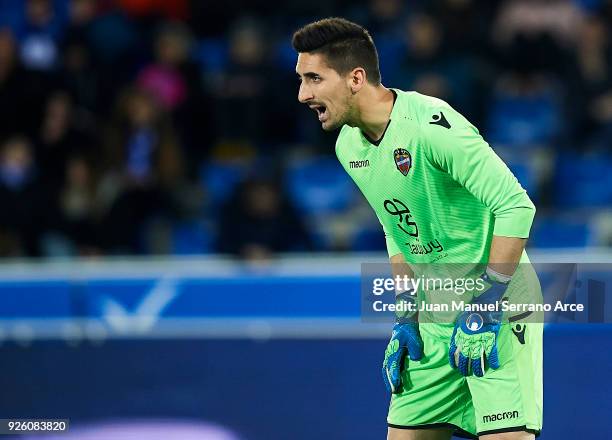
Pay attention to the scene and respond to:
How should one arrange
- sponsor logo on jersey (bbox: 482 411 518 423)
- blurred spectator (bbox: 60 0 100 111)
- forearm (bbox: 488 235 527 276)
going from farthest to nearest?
1. blurred spectator (bbox: 60 0 100 111)
2. sponsor logo on jersey (bbox: 482 411 518 423)
3. forearm (bbox: 488 235 527 276)

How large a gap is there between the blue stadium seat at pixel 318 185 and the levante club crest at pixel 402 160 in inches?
218

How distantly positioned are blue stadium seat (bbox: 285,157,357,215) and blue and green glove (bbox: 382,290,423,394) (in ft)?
17.5

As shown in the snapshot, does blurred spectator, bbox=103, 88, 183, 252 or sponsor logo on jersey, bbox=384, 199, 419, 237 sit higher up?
blurred spectator, bbox=103, 88, 183, 252

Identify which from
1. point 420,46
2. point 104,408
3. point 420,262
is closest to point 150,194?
point 420,46

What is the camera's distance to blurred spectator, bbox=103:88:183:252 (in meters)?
8.78

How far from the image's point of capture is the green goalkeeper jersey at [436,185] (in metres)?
3.47

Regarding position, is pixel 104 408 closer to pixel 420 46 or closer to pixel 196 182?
pixel 196 182

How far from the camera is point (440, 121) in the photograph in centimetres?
358

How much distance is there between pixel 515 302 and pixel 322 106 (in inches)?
35.5

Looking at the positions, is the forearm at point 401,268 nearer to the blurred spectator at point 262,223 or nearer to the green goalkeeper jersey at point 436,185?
the green goalkeeper jersey at point 436,185

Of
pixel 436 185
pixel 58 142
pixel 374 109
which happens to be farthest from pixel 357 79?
pixel 58 142

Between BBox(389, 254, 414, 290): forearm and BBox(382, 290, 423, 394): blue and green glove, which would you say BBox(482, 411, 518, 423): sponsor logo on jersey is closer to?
BBox(382, 290, 423, 394): blue and green glove

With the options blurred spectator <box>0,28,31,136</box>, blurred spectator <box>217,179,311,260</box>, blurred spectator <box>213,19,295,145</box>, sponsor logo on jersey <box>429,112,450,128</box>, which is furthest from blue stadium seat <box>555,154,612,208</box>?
sponsor logo on jersey <box>429,112,450,128</box>

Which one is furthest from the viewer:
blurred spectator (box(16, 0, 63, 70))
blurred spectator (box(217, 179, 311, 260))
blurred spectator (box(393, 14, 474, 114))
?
blurred spectator (box(16, 0, 63, 70))
